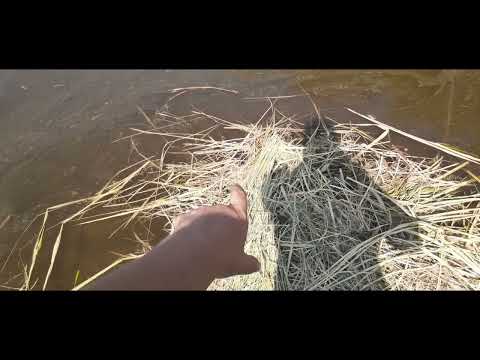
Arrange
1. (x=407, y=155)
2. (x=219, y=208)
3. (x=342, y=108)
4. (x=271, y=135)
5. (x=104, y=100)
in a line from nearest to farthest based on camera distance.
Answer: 1. (x=219, y=208)
2. (x=407, y=155)
3. (x=271, y=135)
4. (x=342, y=108)
5. (x=104, y=100)

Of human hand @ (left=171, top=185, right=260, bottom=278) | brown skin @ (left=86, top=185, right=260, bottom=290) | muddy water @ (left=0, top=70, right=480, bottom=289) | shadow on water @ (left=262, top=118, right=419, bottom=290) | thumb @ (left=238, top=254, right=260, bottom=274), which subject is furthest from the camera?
muddy water @ (left=0, top=70, right=480, bottom=289)

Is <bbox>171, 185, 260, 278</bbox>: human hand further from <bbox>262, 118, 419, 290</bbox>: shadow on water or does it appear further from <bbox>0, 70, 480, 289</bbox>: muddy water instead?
<bbox>0, 70, 480, 289</bbox>: muddy water

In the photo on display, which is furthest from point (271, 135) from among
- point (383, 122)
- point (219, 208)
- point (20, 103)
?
point (20, 103)

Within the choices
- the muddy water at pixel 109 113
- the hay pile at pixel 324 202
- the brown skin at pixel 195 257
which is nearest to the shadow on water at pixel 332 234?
the hay pile at pixel 324 202

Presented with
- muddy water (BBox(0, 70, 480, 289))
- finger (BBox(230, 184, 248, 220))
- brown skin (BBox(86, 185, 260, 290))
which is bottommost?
brown skin (BBox(86, 185, 260, 290))

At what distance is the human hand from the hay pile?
2.34 feet

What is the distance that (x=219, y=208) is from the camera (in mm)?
1120

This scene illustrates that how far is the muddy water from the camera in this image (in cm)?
211

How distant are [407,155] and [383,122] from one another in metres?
0.35

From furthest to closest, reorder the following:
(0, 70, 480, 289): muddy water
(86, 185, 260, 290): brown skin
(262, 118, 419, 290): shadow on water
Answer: (0, 70, 480, 289): muddy water, (262, 118, 419, 290): shadow on water, (86, 185, 260, 290): brown skin

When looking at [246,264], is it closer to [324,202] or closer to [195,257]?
[195,257]

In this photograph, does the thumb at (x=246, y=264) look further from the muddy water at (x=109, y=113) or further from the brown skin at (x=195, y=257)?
the muddy water at (x=109, y=113)

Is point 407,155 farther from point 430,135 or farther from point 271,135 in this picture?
point 271,135

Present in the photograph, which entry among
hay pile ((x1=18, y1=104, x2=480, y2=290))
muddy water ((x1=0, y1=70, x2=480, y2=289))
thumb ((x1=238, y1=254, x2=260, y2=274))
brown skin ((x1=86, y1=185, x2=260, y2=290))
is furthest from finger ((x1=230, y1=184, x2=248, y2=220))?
muddy water ((x1=0, y1=70, x2=480, y2=289))
